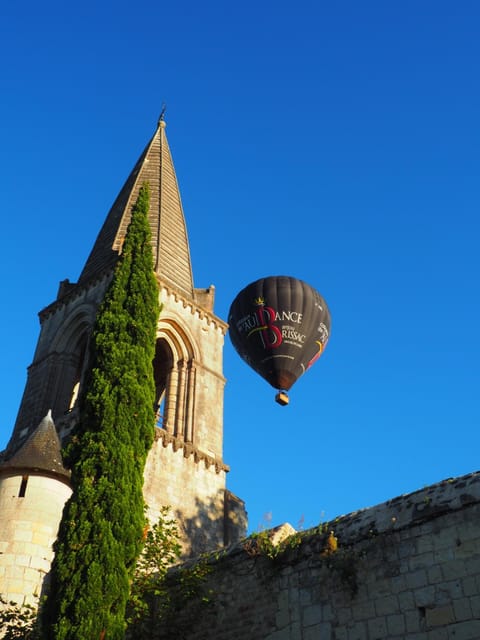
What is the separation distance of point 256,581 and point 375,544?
1.90 meters

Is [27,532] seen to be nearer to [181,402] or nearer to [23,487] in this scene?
[23,487]

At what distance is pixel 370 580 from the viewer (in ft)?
26.6

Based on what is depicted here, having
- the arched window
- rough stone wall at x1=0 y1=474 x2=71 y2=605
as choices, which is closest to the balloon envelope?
rough stone wall at x1=0 y1=474 x2=71 y2=605

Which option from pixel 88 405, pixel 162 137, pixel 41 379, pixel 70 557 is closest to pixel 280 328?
pixel 88 405

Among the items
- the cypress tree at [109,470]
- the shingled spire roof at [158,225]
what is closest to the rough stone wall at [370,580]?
the cypress tree at [109,470]

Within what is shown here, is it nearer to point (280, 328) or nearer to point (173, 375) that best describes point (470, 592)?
point (280, 328)

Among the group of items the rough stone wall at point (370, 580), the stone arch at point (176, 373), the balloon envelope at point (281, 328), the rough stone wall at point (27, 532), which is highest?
the stone arch at point (176, 373)

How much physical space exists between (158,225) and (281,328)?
981cm

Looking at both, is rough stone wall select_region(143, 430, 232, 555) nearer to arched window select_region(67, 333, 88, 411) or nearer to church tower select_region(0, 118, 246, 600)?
church tower select_region(0, 118, 246, 600)

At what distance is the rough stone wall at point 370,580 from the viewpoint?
24.4 ft

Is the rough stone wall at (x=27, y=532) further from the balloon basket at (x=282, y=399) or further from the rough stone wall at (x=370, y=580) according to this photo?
the balloon basket at (x=282, y=399)

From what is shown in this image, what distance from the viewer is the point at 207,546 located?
16.3m

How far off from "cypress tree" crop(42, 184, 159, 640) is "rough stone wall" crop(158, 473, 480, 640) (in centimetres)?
156

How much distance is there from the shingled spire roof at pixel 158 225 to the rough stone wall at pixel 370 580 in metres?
12.2
